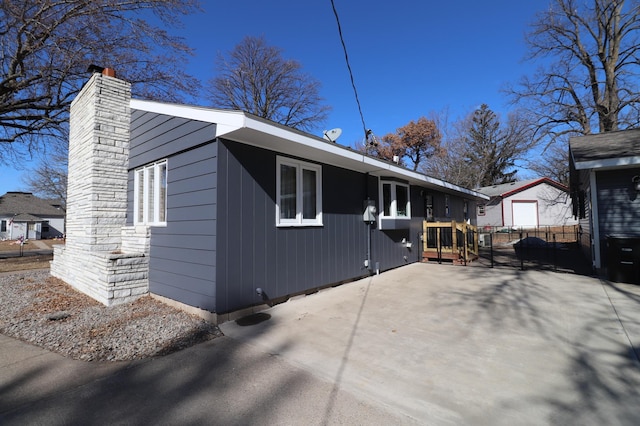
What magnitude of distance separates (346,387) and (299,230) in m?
3.21

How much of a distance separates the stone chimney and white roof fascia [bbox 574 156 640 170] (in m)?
9.27

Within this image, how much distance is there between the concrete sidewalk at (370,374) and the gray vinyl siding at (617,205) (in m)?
2.86

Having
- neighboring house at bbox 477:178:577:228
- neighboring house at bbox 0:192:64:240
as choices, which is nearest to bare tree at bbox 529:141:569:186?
neighboring house at bbox 477:178:577:228

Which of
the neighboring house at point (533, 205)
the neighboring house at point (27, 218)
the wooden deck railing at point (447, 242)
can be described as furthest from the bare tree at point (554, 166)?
the neighboring house at point (27, 218)

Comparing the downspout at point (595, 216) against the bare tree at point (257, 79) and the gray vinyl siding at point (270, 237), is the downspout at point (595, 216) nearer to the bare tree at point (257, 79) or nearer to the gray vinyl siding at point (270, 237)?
the gray vinyl siding at point (270, 237)

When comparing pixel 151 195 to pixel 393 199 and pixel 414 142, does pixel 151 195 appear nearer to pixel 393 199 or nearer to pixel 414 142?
pixel 393 199

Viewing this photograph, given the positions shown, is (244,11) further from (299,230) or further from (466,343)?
(466,343)

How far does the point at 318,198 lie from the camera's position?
5.96 meters

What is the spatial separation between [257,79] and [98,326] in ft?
67.0

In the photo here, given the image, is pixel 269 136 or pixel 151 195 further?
pixel 151 195

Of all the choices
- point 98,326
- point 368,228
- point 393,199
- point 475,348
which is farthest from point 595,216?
point 98,326

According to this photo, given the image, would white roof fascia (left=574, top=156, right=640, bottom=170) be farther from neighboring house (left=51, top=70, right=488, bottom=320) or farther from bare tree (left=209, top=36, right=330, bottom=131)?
bare tree (left=209, top=36, right=330, bottom=131)

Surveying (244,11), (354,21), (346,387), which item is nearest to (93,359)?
(346,387)

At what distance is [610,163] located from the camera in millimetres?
6324
